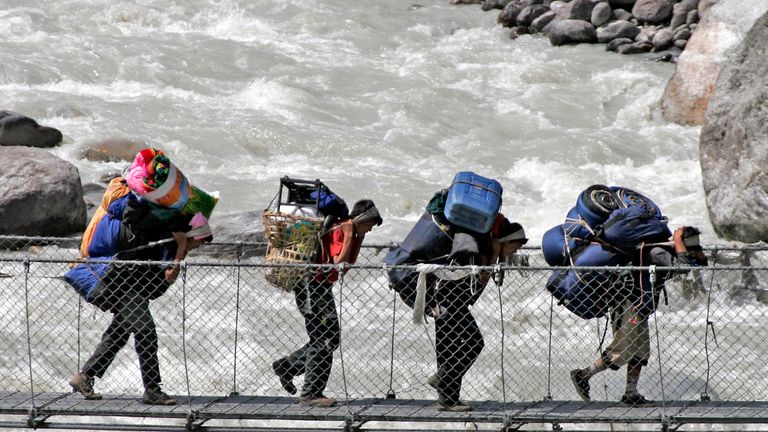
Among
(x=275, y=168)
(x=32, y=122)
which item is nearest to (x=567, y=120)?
(x=275, y=168)

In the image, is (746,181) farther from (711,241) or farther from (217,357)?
(217,357)

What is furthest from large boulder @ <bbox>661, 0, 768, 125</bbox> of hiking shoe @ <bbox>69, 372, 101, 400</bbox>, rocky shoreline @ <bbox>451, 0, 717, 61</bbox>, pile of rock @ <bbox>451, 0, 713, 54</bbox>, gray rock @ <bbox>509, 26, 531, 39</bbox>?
hiking shoe @ <bbox>69, 372, 101, 400</bbox>

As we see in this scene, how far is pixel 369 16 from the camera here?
2125cm

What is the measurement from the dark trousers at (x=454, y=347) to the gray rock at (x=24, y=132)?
8.71 meters

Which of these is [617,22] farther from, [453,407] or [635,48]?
[453,407]

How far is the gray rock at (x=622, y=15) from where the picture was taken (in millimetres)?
19984

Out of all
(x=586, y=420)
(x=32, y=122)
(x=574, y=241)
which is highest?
(x=574, y=241)

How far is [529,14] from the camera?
20.2 metres

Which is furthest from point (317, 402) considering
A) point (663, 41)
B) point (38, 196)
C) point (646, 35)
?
point (646, 35)

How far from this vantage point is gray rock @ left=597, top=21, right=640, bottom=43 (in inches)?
764

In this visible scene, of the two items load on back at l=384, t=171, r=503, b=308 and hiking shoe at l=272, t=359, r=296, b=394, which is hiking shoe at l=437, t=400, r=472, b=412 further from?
hiking shoe at l=272, t=359, r=296, b=394

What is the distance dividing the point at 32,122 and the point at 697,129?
28.3ft

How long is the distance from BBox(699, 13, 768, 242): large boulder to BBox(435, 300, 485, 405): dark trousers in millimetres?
5720

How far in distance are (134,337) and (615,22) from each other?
48.4 feet
